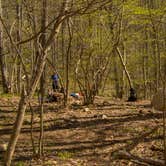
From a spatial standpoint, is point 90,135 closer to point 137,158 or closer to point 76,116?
point 76,116

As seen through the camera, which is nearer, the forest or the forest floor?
the forest

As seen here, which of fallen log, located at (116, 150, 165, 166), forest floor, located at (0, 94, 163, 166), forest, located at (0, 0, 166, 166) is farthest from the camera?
forest floor, located at (0, 94, 163, 166)

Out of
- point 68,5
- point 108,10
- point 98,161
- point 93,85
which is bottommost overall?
point 98,161

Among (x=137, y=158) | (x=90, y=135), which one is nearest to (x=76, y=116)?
(x=90, y=135)

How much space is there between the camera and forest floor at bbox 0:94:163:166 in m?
7.44

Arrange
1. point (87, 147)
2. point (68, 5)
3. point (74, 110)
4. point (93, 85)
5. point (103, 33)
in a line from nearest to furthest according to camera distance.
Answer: point (68, 5)
point (87, 147)
point (74, 110)
point (93, 85)
point (103, 33)

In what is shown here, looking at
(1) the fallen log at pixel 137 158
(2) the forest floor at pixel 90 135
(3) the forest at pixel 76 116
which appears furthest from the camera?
(2) the forest floor at pixel 90 135

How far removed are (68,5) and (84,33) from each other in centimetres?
788

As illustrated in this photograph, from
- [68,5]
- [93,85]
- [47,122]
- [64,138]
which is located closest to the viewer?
[68,5]

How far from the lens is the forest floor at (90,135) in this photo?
24.4 feet

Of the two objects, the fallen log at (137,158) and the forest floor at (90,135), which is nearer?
the fallen log at (137,158)

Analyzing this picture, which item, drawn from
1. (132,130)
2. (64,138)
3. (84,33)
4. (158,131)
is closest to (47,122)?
(64,138)

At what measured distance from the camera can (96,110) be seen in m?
11.7

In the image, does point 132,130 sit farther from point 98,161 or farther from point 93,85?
point 93,85
